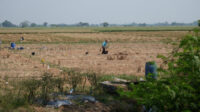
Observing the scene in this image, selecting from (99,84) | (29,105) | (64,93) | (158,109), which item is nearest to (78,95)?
(64,93)

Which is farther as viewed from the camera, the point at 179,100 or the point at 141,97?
the point at 141,97

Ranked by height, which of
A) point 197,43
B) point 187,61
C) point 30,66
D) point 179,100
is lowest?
point 30,66

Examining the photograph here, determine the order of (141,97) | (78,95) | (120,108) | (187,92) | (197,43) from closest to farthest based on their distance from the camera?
1. (187,92)
2. (197,43)
3. (141,97)
4. (120,108)
5. (78,95)

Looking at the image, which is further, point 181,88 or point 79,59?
point 79,59

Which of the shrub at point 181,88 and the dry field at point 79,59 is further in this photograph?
the dry field at point 79,59

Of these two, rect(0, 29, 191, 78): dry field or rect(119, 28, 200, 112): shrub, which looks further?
rect(0, 29, 191, 78): dry field

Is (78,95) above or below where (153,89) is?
below

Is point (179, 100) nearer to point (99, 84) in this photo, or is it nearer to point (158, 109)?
point (158, 109)

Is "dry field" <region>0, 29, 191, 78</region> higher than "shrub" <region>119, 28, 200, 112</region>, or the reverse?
"shrub" <region>119, 28, 200, 112</region>

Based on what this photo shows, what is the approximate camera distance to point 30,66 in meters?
15.5

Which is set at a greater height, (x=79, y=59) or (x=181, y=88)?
(x=181, y=88)

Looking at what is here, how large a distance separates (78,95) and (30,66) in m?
8.02

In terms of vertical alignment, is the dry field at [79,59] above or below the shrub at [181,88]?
below

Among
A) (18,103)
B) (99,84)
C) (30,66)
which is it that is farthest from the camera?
(30,66)
